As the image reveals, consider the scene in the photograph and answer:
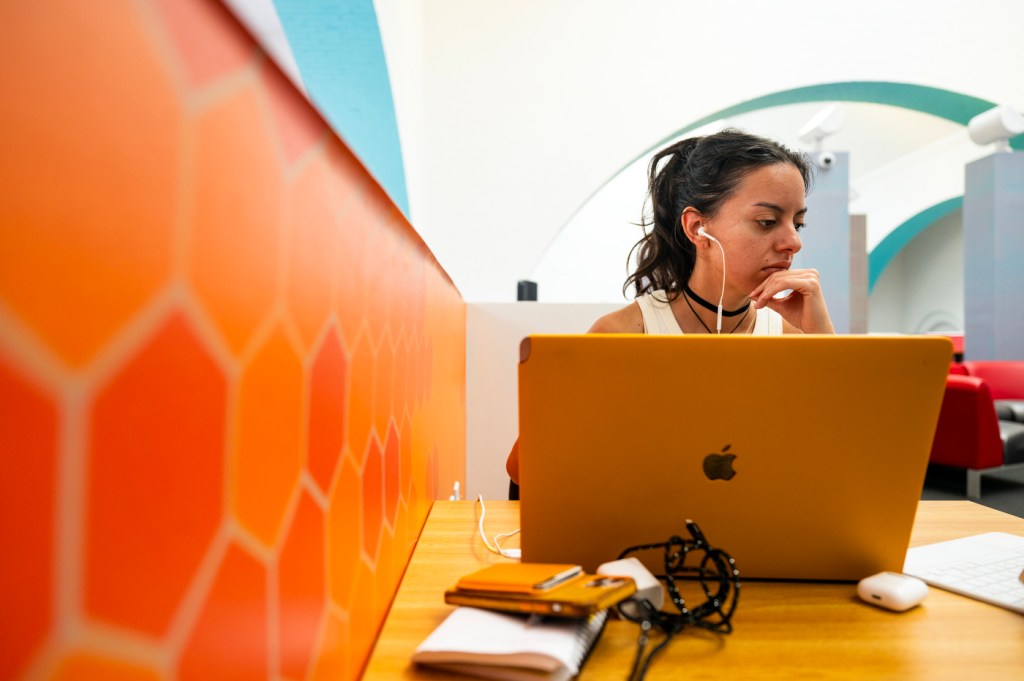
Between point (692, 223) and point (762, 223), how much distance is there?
192mm

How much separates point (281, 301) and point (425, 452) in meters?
0.81

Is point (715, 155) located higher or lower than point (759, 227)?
higher

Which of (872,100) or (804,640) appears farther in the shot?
(872,100)

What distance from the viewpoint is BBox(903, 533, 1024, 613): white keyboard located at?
0.75 m

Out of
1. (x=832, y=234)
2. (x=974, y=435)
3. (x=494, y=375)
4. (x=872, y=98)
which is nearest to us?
(x=494, y=375)

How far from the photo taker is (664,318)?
162 cm

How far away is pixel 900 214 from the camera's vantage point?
9188 millimetres

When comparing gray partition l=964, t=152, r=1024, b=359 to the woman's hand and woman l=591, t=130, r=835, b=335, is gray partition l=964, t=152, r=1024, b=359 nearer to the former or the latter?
woman l=591, t=130, r=835, b=335

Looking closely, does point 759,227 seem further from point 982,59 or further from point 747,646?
point 982,59

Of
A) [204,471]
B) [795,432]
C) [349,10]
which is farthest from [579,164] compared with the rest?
[204,471]

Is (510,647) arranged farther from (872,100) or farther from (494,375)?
(872,100)

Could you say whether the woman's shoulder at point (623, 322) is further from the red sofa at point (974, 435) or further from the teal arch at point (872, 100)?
the teal arch at point (872, 100)

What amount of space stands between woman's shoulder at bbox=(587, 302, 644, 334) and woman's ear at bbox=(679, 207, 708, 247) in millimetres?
214

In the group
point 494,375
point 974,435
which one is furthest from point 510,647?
point 974,435
